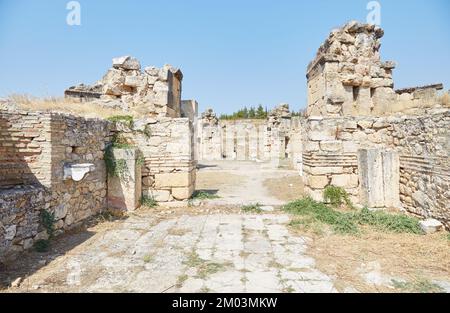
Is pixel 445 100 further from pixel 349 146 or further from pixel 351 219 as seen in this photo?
pixel 351 219

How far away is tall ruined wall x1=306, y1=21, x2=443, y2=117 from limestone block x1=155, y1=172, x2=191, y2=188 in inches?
228

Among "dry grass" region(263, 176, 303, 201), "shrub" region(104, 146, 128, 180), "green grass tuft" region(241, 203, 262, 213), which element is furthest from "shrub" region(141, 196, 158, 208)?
"dry grass" region(263, 176, 303, 201)

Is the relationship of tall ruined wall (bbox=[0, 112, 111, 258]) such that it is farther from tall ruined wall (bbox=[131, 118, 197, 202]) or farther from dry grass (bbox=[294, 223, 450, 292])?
dry grass (bbox=[294, 223, 450, 292])

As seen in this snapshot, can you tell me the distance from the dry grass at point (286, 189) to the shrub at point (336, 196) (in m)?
1.48

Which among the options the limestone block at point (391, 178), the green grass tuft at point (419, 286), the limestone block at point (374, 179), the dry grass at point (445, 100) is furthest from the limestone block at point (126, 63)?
the dry grass at point (445, 100)

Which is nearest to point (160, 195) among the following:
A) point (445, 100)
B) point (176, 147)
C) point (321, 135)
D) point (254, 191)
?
point (176, 147)

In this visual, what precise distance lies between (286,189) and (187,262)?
654 centimetres

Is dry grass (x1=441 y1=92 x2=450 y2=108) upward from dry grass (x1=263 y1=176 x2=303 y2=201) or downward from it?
upward

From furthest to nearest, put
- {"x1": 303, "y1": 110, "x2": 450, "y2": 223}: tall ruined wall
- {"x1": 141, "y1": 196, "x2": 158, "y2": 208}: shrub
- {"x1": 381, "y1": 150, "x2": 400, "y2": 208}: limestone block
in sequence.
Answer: {"x1": 141, "y1": 196, "x2": 158, "y2": 208}: shrub → {"x1": 381, "y1": 150, "x2": 400, "y2": 208}: limestone block → {"x1": 303, "y1": 110, "x2": 450, "y2": 223}: tall ruined wall

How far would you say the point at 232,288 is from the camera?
3139 mm

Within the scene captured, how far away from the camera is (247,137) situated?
27.9 m

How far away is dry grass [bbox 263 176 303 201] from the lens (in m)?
8.60

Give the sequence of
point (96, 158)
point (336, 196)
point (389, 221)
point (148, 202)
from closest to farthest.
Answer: point (389, 221)
point (96, 158)
point (336, 196)
point (148, 202)
